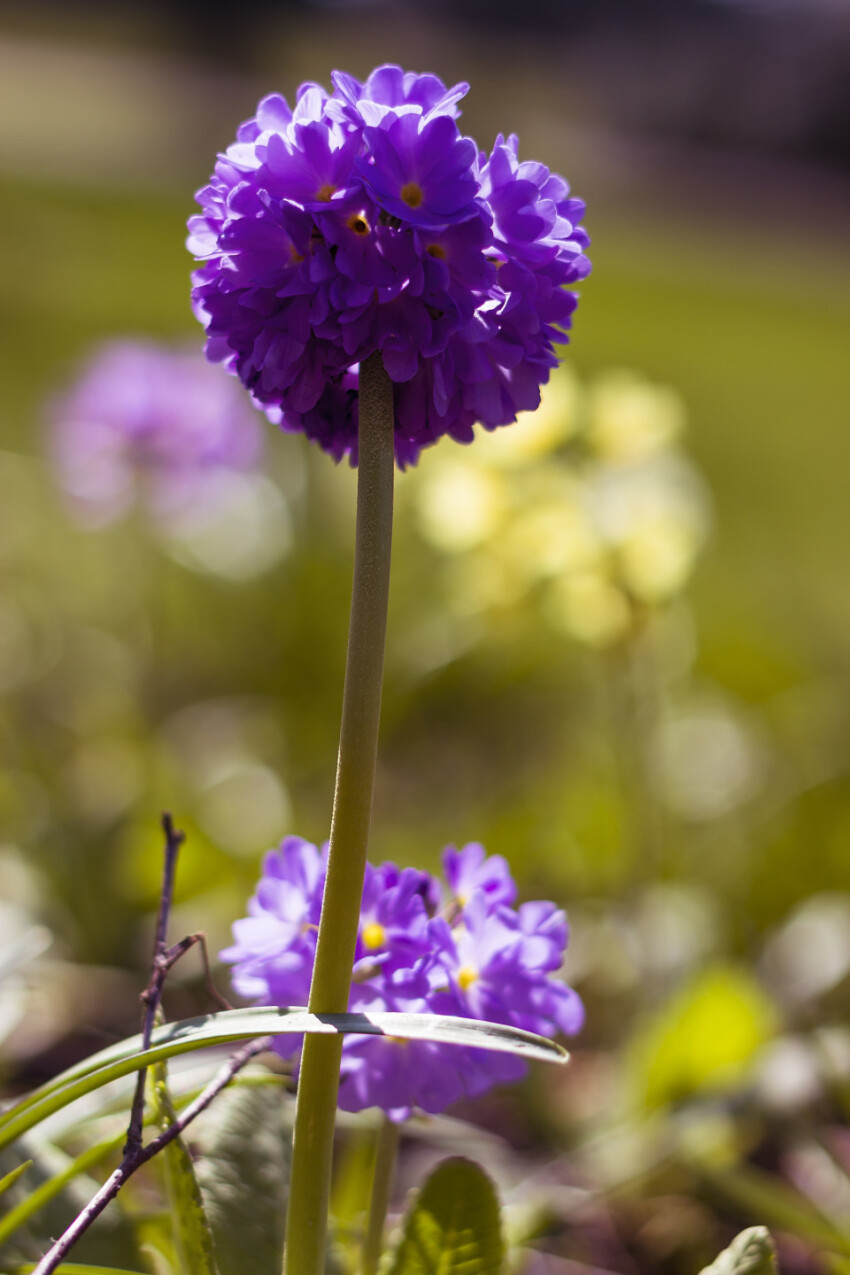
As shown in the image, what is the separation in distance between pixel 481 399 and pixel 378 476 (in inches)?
1.7

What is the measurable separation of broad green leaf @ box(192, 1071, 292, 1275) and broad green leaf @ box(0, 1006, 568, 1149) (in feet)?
0.33

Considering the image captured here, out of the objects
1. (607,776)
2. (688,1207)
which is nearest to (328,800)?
(607,776)

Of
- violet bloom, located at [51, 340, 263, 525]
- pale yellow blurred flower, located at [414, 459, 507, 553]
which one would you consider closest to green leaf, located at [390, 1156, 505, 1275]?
pale yellow blurred flower, located at [414, 459, 507, 553]

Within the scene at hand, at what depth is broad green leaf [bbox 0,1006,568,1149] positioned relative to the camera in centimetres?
29

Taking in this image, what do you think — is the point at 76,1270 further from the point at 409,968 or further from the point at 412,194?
the point at 412,194

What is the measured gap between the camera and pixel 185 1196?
0.35 m

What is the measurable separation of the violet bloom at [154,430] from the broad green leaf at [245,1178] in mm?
874

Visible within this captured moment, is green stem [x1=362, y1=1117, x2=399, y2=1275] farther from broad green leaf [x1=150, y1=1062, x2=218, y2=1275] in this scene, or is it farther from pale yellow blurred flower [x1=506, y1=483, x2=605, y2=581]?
pale yellow blurred flower [x1=506, y1=483, x2=605, y2=581]

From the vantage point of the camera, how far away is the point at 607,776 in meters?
1.11

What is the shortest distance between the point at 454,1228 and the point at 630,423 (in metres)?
0.62

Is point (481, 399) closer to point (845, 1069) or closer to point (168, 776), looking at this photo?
point (845, 1069)

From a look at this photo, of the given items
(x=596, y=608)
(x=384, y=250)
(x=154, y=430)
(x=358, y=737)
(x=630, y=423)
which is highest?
(x=154, y=430)

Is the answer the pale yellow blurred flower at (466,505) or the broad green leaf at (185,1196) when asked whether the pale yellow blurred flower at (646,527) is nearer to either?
the pale yellow blurred flower at (466,505)

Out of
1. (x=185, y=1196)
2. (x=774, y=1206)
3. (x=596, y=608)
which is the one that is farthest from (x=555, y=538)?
(x=185, y=1196)
